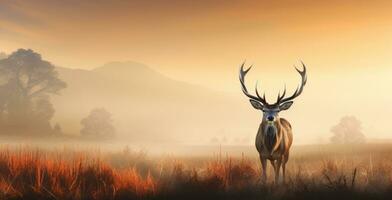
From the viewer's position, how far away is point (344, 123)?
209ft

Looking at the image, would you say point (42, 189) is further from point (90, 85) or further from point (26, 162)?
point (90, 85)

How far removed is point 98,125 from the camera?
5834cm

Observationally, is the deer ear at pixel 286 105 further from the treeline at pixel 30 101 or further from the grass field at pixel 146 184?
the treeline at pixel 30 101

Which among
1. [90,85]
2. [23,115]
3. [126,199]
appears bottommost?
[126,199]

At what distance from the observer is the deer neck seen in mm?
14656

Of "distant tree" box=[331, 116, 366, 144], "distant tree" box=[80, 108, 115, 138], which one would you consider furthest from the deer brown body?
"distant tree" box=[331, 116, 366, 144]

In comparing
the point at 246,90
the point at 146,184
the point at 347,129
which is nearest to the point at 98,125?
the point at 347,129

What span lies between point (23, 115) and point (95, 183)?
4138cm

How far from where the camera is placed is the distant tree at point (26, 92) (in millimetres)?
51781

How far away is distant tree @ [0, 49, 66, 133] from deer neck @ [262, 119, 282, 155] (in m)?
39.1

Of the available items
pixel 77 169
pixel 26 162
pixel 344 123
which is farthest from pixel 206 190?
pixel 344 123

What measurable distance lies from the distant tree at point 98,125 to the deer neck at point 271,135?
146 feet

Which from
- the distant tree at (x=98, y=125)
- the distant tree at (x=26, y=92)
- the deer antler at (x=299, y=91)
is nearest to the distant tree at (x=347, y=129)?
the distant tree at (x=98, y=125)

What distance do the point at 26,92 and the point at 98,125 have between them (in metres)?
8.15
